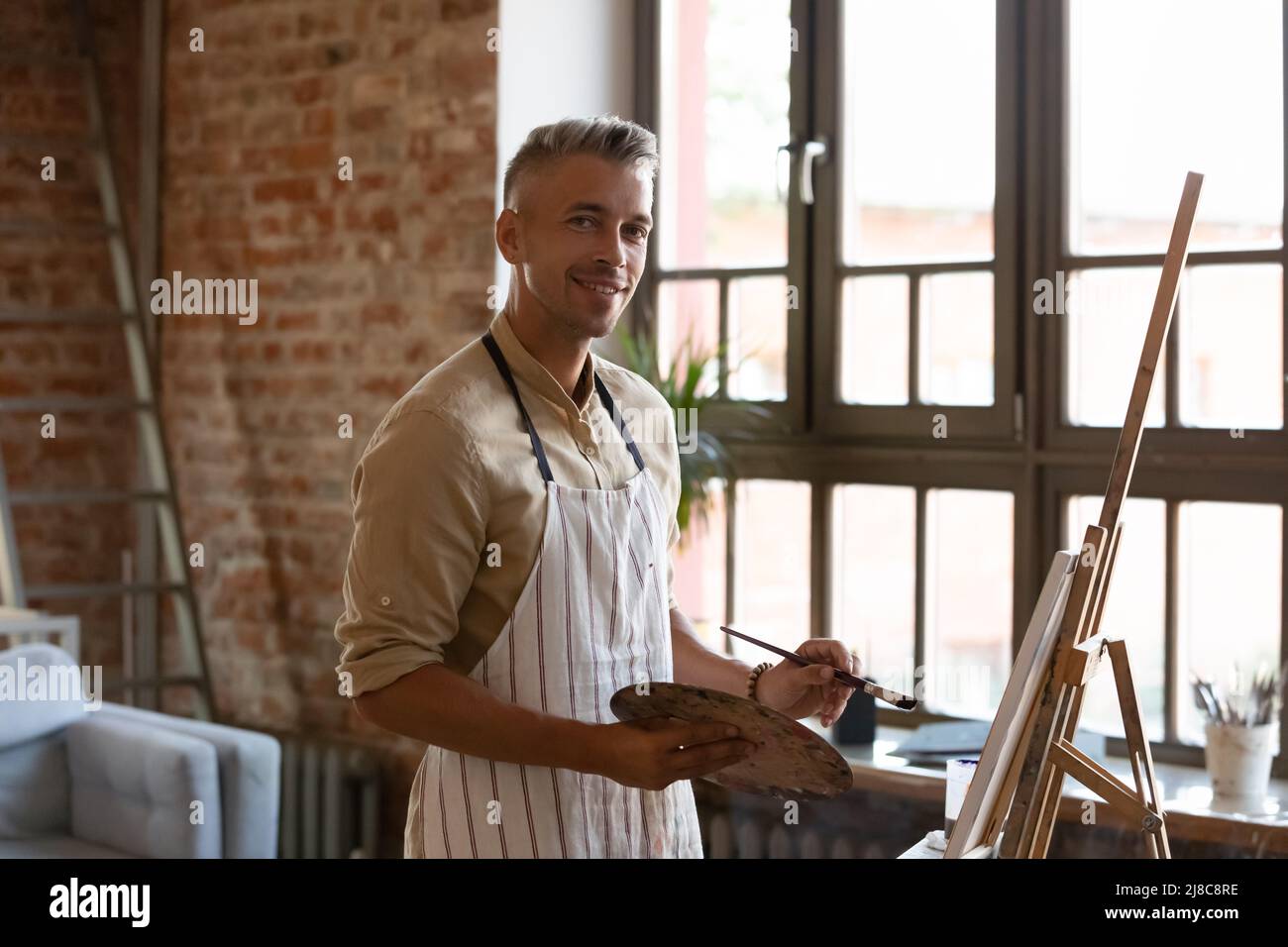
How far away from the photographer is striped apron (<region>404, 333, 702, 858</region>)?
2021mm

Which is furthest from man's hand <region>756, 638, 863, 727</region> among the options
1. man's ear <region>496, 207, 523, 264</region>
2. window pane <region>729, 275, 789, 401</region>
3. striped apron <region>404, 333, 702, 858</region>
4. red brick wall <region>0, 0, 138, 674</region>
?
red brick wall <region>0, 0, 138, 674</region>

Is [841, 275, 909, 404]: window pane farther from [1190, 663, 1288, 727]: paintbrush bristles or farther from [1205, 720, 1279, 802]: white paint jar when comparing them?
[1205, 720, 1279, 802]: white paint jar

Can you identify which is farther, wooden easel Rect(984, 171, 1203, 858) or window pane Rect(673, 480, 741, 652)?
window pane Rect(673, 480, 741, 652)

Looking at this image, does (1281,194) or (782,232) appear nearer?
(1281,194)

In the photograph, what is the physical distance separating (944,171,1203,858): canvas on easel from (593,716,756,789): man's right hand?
0.94ft

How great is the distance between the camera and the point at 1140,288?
11.3 feet

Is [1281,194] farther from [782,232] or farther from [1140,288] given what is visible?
[782,232]

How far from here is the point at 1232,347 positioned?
3.32m

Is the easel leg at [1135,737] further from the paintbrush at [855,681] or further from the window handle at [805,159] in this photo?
the window handle at [805,159]

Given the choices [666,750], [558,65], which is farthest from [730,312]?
[666,750]
